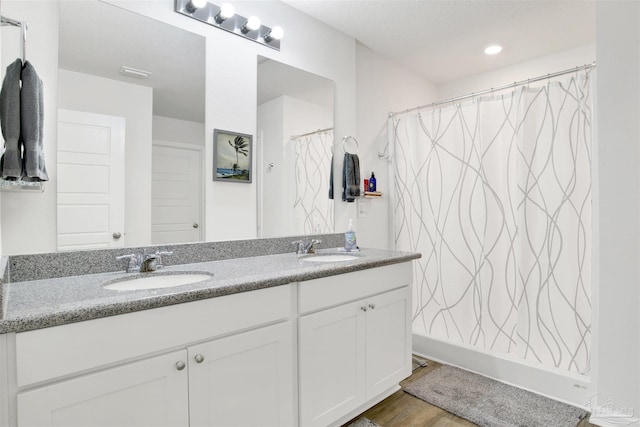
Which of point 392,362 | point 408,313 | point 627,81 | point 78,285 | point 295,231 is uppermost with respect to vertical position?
point 627,81

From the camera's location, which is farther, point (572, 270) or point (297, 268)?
point (572, 270)

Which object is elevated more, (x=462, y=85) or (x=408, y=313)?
(x=462, y=85)

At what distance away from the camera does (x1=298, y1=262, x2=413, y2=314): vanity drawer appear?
1505 millimetres

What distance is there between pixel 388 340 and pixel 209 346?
109 centimetres

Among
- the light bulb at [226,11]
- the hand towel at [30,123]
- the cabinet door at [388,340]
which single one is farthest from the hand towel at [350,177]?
the hand towel at [30,123]

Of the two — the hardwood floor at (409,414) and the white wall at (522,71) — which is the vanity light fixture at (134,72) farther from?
the white wall at (522,71)

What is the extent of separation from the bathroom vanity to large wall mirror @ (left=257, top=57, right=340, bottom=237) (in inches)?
14.7

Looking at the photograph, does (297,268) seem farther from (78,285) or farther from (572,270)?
(572,270)

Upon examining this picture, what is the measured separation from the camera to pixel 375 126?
2895 millimetres

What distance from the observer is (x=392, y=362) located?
76.7 inches

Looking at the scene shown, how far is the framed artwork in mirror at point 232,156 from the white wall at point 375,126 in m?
0.91

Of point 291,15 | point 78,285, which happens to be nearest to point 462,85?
point 291,15

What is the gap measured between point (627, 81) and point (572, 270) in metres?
1.05

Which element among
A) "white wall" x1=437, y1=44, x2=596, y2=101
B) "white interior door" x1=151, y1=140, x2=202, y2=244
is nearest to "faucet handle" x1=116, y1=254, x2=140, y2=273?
"white interior door" x1=151, y1=140, x2=202, y2=244
